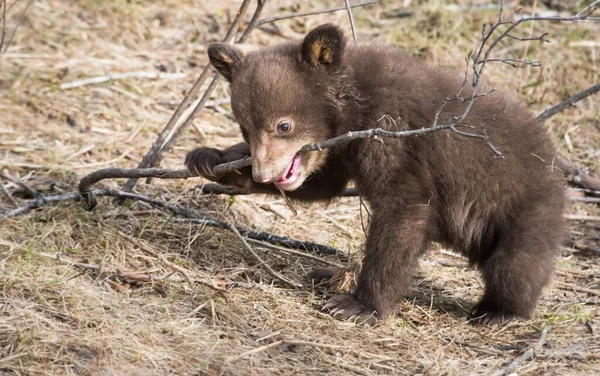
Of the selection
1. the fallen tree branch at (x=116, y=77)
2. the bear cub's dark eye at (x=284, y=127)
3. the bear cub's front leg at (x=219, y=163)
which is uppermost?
the bear cub's dark eye at (x=284, y=127)

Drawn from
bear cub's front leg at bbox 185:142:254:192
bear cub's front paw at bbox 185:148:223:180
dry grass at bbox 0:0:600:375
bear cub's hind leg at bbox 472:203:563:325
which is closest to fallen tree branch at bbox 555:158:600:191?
dry grass at bbox 0:0:600:375

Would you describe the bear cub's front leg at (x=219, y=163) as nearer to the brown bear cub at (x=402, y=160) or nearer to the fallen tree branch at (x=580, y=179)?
the brown bear cub at (x=402, y=160)

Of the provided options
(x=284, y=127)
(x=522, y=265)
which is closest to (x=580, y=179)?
(x=522, y=265)

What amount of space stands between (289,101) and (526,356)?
2.16 m

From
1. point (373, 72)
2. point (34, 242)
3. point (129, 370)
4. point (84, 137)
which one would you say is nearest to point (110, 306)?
point (129, 370)

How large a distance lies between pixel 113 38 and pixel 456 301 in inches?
Result: 224

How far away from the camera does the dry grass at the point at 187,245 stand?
4.47 meters

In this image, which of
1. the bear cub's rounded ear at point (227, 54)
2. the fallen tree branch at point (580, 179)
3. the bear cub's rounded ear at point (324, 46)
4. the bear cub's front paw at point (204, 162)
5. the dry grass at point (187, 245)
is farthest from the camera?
the fallen tree branch at point (580, 179)

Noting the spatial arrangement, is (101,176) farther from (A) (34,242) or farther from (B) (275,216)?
(B) (275,216)

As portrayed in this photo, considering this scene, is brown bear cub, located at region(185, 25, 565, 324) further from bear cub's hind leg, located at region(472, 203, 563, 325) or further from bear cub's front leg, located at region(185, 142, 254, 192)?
bear cub's front leg, located at region(185, 142, 254, 192)

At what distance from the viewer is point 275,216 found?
7148mm

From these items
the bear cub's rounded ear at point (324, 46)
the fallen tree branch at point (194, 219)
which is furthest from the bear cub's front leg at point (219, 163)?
the bear cub's rounded ear at point (324, 46)

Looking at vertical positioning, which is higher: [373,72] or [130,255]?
[373,72]

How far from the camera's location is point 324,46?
5.12 meters
